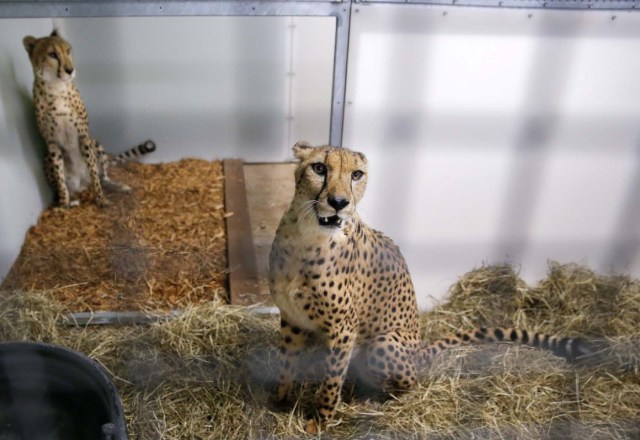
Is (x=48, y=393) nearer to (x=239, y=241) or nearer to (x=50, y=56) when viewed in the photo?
(x=239, y=241)

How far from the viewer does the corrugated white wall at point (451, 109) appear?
2.24m

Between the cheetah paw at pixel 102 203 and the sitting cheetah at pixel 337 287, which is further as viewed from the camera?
the cheetah paw at pixel 102 203

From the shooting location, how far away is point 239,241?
3.13 m

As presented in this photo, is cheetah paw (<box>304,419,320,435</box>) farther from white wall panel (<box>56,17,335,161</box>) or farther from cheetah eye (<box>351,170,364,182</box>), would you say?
white wall panel (<box>56,17,335,161</box>)

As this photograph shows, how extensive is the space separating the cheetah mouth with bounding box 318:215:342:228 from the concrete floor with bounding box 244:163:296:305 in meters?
1.17

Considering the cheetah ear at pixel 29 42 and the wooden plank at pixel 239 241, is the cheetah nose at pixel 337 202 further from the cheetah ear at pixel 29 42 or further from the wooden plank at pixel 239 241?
the cheetah ear at pixel 29 42

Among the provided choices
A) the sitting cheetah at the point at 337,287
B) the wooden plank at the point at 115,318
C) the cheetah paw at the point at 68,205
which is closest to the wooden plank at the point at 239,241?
the wooden plank at the point at 115,318

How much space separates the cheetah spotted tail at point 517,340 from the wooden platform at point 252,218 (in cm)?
81

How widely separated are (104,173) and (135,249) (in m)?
0.76

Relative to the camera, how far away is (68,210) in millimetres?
3355

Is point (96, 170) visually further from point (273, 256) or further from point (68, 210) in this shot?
point (273, 256)

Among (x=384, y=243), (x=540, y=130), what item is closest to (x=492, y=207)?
(x=540, y=130)

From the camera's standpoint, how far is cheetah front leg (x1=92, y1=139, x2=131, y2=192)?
139 inches

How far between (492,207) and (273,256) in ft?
3.73
